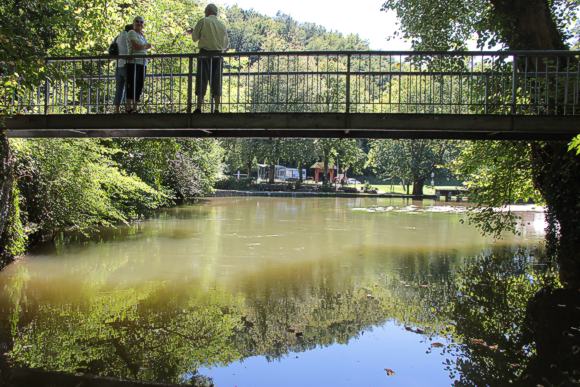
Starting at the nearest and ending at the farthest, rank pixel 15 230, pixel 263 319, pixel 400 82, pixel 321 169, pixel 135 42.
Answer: pixel 263 319 < pixel 400 82 < pixel 135 42 < pixel 15 230 < pixel 321 169

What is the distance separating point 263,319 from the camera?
31.4 feet

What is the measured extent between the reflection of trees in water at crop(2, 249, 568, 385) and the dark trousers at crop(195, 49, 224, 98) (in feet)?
13.1

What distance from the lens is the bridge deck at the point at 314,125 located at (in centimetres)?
949

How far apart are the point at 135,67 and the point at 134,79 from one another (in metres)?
0.25

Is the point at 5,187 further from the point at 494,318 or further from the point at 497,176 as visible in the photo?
the point at 497,176

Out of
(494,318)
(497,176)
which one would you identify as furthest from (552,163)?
(494,318)

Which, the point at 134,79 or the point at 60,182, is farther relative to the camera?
the point at 60,182

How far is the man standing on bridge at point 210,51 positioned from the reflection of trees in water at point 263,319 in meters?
3.86

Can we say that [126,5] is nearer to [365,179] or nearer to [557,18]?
[557,18]

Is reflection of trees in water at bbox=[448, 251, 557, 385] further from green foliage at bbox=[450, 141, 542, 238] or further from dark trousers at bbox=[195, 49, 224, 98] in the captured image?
dark trousers at bbox=[195, 49, 224, 98]

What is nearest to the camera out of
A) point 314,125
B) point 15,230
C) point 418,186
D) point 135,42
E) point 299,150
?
point 314,125

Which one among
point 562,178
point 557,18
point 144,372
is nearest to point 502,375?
point 144,372

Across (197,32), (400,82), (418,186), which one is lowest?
(418,186)

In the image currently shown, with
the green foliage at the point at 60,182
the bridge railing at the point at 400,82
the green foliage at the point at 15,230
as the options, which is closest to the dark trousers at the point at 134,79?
the bridge railing at the point at 400,82
